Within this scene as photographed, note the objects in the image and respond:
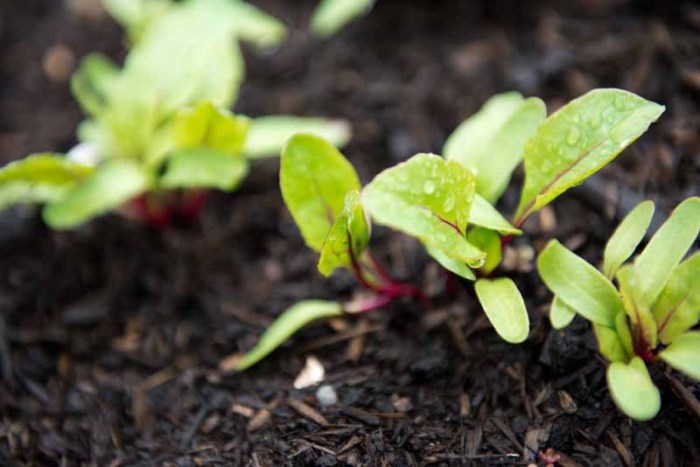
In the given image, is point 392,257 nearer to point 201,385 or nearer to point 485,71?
point 201,385

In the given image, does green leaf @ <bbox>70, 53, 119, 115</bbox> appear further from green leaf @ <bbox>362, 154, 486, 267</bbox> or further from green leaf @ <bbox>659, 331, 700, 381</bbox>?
green leaf @ <bbox>659, 331, 700, 381</bbox>

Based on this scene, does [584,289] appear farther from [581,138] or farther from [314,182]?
[314,182]

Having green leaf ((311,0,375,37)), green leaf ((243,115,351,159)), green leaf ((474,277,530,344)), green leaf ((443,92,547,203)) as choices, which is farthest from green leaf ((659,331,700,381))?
green leaf ((311,0,375,37))

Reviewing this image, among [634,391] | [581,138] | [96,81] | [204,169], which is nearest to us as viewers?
[634,391]

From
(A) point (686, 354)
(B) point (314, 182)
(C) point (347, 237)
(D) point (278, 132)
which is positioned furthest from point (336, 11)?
(A) point (686, 354)

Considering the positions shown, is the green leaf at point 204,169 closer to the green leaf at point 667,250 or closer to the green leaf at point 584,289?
the green leaf at point 584,289

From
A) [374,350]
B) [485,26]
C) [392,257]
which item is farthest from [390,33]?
[374,350]


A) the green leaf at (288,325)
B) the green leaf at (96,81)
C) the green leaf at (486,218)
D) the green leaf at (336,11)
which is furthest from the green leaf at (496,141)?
the green leaf at (96,81)

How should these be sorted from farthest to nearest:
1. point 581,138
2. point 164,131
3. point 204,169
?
point 164,131 → point 204,169 → point 581,138
